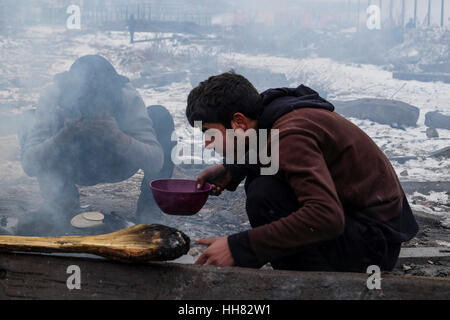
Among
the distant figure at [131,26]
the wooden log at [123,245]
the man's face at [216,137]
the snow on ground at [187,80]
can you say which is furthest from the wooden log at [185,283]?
the distant figure at [131,26]

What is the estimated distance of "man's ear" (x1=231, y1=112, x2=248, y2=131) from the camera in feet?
6.65

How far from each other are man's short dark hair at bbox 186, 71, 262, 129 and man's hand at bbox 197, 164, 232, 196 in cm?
54

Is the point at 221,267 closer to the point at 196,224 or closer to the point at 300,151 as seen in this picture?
the point at 300,151

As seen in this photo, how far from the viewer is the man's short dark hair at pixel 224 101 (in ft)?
6.61

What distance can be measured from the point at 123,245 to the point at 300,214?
0.65 metres

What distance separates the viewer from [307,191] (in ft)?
5.56

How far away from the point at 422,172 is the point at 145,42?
6945 mm

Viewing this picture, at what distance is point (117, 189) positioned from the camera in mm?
5188

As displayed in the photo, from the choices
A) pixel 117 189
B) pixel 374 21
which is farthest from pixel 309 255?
pixel 374 21

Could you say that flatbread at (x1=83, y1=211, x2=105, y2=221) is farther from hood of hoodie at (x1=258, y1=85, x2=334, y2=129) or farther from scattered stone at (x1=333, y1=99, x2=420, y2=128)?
scattered stone at (x1=333, y1=99, x2=420, y2=128)

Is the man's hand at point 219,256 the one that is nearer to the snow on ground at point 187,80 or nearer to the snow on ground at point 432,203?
the snow on ground at point 432,203

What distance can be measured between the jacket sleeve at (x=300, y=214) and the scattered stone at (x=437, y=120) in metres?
7.34

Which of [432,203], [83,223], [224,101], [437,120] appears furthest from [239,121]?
[437,120]
